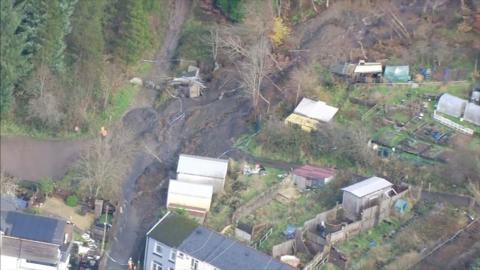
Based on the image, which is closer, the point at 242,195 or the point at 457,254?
the point at 457,254

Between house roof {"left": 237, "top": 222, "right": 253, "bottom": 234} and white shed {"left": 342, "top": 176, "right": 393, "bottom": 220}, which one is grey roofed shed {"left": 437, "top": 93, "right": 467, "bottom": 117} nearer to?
white shed {"left": 342, "top": 176, "right": 393, "bottom": 220}

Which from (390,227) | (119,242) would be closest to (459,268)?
(390,227)

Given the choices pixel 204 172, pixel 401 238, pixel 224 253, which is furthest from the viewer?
pixel 204 172

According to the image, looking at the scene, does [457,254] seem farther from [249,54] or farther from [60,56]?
[60,56]

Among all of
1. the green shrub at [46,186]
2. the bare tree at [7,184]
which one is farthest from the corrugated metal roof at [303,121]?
the bare tree at [7,184]

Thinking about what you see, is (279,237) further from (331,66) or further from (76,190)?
(331,66)

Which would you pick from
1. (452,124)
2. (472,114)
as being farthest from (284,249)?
(472,114)

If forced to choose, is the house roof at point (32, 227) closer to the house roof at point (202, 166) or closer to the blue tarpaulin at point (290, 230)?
the house roof at point (202, 166)
